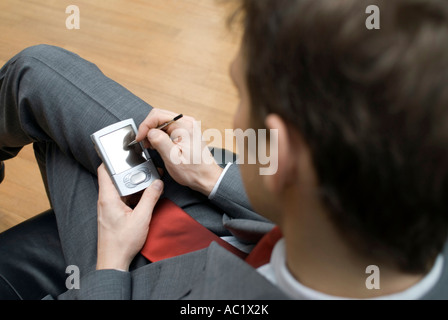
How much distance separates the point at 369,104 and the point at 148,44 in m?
1.34

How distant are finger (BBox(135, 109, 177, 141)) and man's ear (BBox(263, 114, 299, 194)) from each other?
428 millimetres

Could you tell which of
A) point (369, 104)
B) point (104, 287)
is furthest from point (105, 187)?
point (369, 104)

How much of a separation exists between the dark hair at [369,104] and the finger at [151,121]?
412mm

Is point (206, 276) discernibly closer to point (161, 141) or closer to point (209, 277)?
point (209, 277)

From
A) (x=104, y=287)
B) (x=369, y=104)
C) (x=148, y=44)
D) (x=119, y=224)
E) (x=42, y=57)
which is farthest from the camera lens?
(x=148, y=44)

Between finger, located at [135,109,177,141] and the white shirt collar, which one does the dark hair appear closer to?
the white shirt collar

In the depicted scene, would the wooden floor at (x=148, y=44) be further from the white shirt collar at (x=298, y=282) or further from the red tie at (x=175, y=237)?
the white shirt collar at (x=298, y=282)

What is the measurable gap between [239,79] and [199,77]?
1.05 metres

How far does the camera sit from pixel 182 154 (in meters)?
0.81

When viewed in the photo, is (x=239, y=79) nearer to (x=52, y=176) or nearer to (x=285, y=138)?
(x=285, y=138)

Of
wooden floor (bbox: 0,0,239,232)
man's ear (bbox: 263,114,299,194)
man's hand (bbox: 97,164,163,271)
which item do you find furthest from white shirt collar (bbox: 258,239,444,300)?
wooden floor (bbox: 0,0,239,232)

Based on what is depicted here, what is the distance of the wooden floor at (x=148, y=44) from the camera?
57.2 inches

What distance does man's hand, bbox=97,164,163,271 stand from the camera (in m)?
0.71

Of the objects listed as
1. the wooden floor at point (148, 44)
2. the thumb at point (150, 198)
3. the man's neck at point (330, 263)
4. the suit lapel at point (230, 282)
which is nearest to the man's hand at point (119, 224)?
the thumb at point (150, 198)
